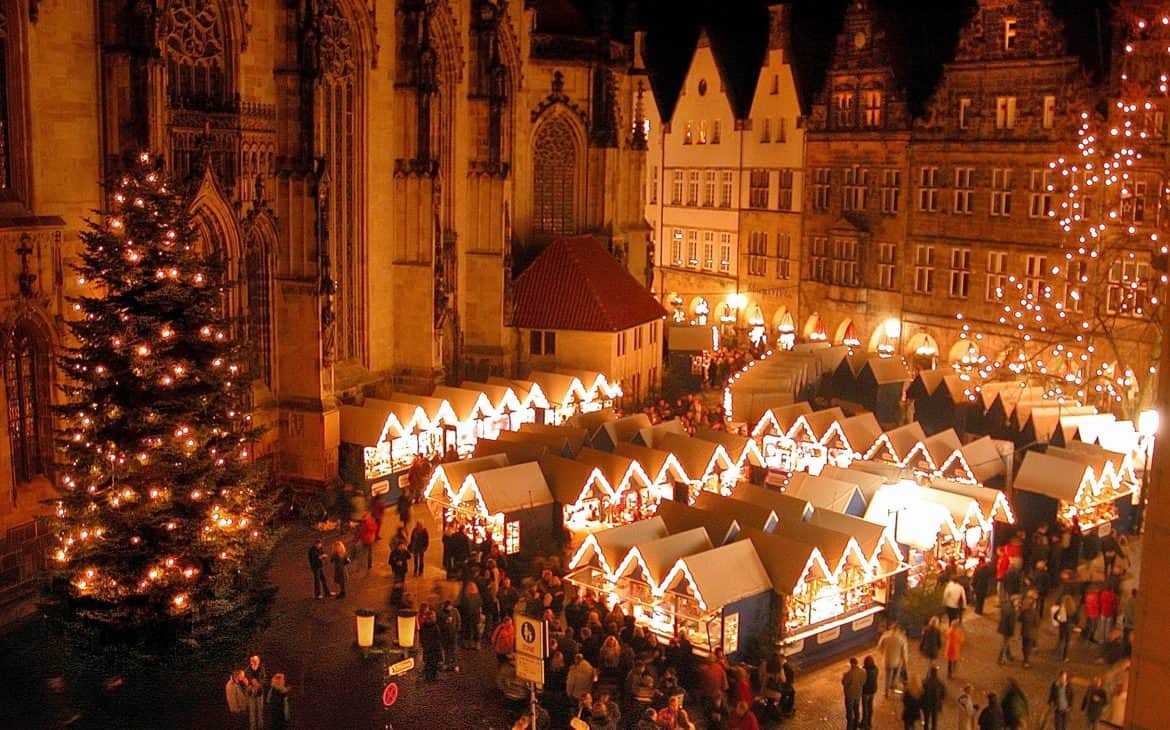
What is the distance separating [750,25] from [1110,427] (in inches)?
1383

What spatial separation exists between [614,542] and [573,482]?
3.86 metres

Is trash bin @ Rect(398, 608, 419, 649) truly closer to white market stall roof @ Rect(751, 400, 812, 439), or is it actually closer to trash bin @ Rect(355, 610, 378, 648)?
trash bin @ Rect(355, 610, 378, 648)

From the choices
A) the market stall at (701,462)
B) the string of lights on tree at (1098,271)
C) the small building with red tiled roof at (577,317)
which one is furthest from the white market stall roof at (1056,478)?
the small building with red tiled roof at (577,317)

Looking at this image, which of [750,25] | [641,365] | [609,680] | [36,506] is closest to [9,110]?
[36,506]

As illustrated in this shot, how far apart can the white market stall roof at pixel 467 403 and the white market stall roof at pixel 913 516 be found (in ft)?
35.5

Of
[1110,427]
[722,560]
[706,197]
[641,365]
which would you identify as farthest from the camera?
[706,197]

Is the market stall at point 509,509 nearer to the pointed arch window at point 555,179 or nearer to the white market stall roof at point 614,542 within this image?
the white market stall roof at point 614,542

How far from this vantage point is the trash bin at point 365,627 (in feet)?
56.3

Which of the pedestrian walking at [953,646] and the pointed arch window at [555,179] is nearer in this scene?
the pedestrian walking at [953,646]

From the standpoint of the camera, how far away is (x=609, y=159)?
39.2m

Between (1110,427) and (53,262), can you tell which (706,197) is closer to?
(1110,427)

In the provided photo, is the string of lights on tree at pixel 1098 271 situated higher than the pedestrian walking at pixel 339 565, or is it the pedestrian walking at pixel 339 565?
the string of lights on tree at pixel 1098 271

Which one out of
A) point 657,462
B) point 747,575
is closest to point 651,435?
point 657,462

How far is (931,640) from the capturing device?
18234 millimetres
